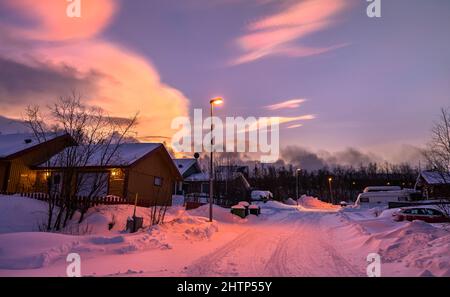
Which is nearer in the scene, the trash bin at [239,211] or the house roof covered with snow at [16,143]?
the trash bin at [239,211]

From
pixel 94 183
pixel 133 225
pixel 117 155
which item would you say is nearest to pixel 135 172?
pixel 117 155

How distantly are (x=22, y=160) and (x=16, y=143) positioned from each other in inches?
128

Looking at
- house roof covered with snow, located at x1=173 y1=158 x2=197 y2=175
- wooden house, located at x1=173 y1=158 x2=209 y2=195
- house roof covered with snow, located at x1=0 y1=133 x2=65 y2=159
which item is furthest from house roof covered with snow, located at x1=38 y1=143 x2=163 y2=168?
house roof covered with snow, located at x1=173 y1=158 x2=197 y2=175

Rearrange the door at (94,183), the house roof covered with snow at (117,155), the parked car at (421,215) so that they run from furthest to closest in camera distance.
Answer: the parked car at (421,215) → the house roof covered with snow at (117,155) → the door at (94,183)

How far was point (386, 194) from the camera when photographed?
52.5m

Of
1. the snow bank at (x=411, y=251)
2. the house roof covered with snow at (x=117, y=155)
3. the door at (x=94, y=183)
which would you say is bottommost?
the snow bank at (x=411, y=251)

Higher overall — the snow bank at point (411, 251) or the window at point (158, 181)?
the window at point (158, 181)

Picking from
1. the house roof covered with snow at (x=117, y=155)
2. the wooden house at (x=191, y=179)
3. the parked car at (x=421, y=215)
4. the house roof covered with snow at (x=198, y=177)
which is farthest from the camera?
the house roof covered with snow at (x=198, y=177)

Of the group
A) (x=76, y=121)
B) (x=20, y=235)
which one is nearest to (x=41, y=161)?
(x=76, y=121)

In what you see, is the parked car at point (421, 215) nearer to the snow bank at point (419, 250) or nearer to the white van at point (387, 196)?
the snow bank at point (419, 250)

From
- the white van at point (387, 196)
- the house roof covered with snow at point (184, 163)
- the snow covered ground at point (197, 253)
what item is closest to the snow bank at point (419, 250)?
the snow covered ground at point (197, 253)

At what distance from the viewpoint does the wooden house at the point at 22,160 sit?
1052 inches
